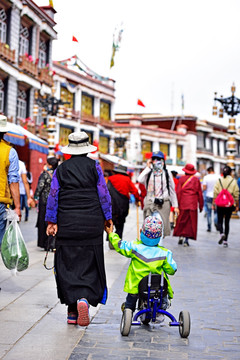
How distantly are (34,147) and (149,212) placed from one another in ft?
38.3

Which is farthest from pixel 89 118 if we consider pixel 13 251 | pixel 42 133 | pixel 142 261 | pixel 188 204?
pixel 142 261

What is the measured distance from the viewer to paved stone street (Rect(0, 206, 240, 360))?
4531 millimetres

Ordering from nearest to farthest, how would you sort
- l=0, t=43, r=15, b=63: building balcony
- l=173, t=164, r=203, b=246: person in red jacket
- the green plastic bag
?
the green plastic bag → l=173, t=164, r=203, b=246: person in red jacket → l=0, t=43, r=15, b=63: building balcony

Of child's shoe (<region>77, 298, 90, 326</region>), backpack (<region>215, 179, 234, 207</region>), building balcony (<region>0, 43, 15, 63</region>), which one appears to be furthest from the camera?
building balcony (<region>0, 43, 15, 63</region>)

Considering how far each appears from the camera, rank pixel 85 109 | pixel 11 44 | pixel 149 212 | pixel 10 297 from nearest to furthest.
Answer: pixel 10 297, pixel 149 212, pixel 11 44, pixel 85 109

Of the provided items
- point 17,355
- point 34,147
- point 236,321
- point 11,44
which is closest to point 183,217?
point 236,321

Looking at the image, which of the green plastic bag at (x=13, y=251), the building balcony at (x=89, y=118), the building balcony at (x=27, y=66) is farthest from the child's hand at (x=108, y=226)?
the building balcony at (x=89, y=118)

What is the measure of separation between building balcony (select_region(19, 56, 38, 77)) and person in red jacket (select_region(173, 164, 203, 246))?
20.3 m

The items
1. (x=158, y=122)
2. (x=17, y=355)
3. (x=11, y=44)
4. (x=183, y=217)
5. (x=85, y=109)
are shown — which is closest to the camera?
(x=17, y=355)

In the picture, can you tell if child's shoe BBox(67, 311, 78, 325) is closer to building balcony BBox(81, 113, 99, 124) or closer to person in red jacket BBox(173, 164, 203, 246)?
person in red jacket BBox(173, 164, 203, 246)

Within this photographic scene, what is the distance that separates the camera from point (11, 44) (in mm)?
30594

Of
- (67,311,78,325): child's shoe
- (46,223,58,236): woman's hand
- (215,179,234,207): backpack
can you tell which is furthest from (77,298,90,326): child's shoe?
(215,179,234,207): backpack

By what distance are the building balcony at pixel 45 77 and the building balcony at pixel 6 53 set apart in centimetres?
436

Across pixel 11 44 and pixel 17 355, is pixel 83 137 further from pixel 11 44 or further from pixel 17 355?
pixel 11 44
